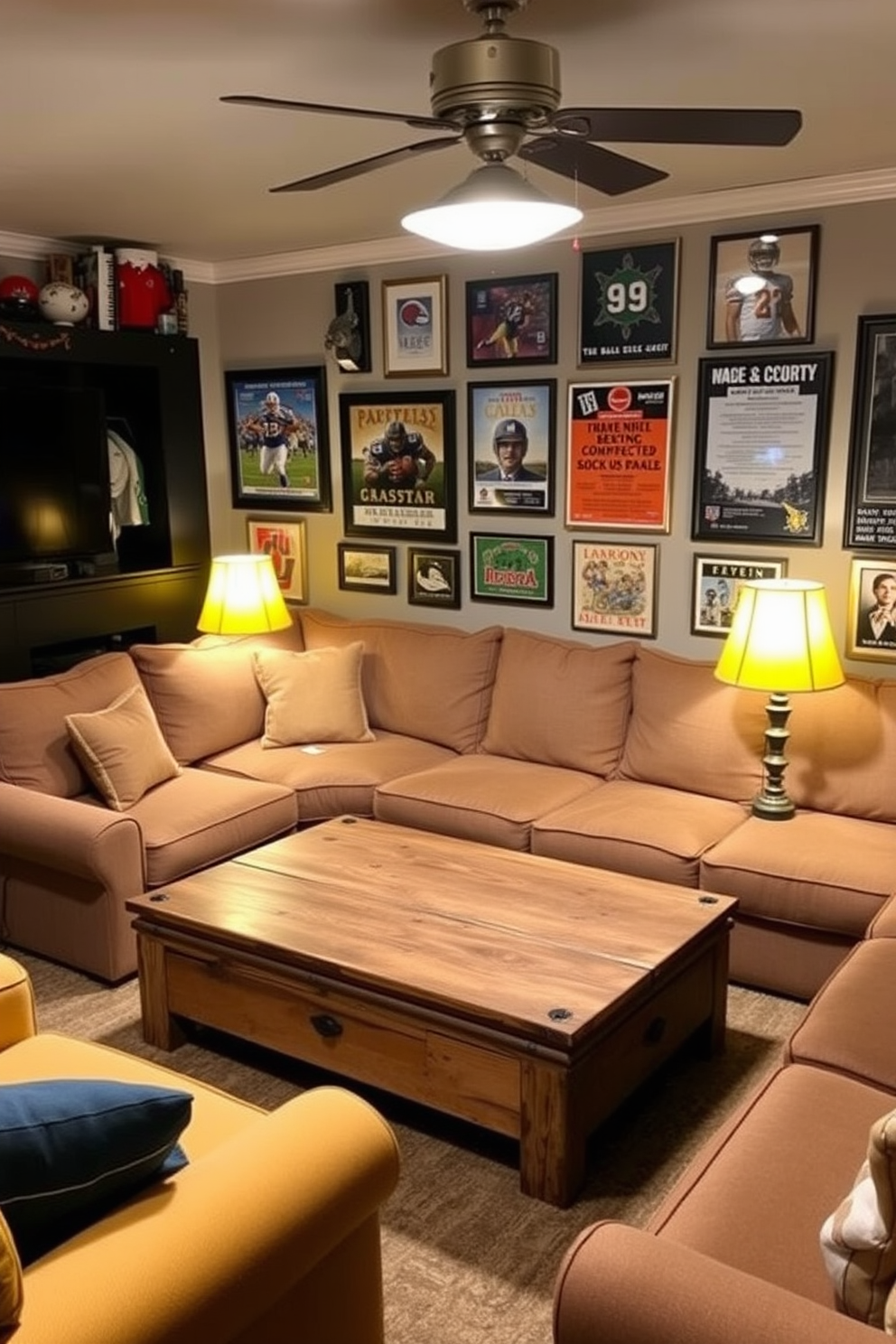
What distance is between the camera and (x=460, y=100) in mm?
2088

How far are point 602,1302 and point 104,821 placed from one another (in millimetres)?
2249

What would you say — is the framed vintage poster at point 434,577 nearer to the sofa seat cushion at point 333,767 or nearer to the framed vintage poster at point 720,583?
the sofa seat cushion at point 333,767

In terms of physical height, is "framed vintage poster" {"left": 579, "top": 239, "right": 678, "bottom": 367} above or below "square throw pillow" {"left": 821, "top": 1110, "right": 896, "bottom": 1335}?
above

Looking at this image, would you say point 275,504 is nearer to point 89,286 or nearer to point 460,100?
point 89,286

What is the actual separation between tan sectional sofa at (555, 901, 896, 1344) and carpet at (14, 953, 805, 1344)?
1.71 ft

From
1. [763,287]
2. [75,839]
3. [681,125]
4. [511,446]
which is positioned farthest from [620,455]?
[75,839]

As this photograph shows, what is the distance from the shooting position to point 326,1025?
267cm

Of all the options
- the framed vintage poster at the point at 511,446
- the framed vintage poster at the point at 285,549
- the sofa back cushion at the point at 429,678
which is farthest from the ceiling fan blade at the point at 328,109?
the framed vintage poster at the point at 285,549

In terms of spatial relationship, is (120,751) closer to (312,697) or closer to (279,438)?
(312,697)

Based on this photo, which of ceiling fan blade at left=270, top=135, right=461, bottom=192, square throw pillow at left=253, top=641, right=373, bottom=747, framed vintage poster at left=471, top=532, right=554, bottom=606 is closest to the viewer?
ceiling fan blade at left=270, top=135, right=461, bottom=192

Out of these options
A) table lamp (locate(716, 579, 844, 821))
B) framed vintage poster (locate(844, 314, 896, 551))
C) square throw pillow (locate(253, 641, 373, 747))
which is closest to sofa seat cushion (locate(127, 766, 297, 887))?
square throw pillow (locate(253, 641, 373, 747))

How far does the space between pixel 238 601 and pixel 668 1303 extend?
11.2ft

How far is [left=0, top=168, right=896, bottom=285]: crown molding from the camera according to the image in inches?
140

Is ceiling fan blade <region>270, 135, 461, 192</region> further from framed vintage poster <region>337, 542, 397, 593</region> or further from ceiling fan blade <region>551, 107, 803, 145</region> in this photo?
framed vintage poster <region>337, 542, 397, 593</region>
